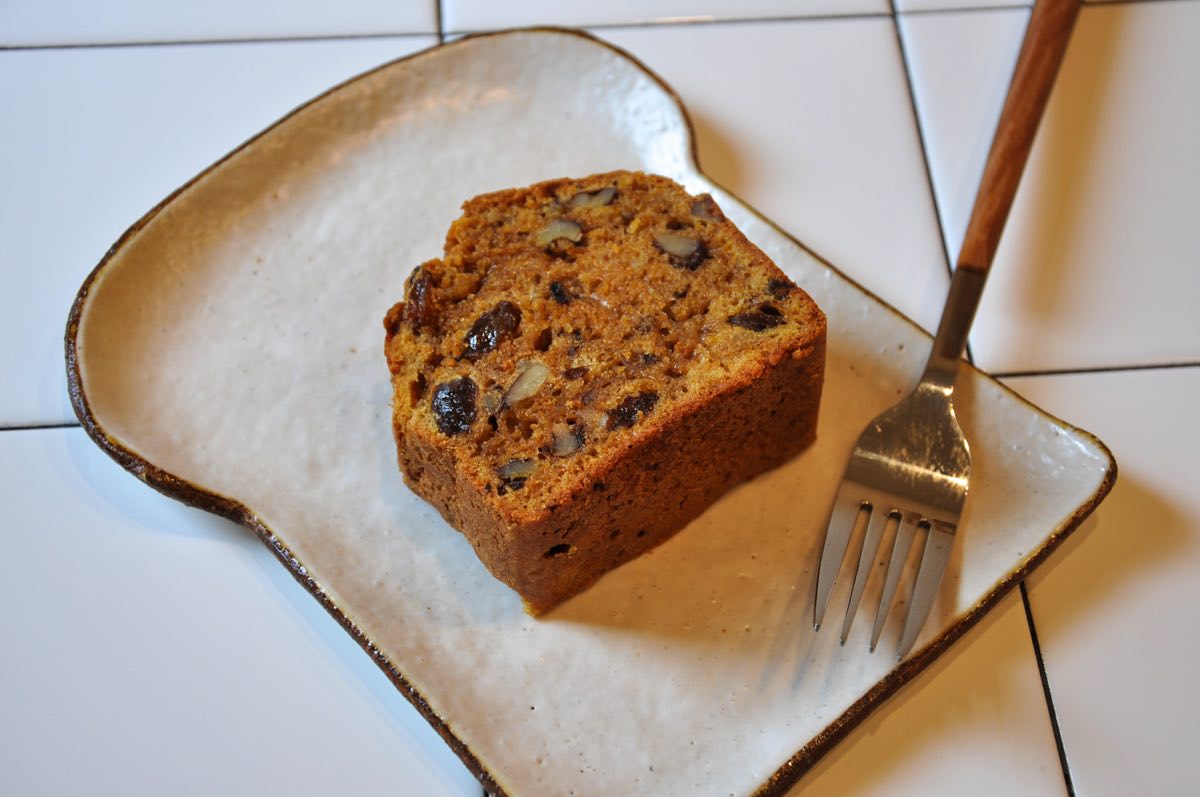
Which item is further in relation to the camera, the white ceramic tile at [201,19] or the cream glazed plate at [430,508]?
the white ceramic tile at [201,19]

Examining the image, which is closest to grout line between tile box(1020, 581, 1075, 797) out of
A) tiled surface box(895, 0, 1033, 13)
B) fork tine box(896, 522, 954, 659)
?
fork tine box(896, 522, 954, 659)

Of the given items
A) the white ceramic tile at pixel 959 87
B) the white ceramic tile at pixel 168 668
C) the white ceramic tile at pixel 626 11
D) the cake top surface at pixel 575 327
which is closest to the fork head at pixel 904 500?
the cake top surface at pixel 575 327

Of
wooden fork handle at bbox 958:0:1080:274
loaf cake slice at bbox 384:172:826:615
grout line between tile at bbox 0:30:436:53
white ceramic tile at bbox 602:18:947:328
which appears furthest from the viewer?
grout line between tile at bbox 0:30:436:53

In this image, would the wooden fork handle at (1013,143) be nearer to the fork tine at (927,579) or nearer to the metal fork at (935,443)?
the metal fork at (935,443)

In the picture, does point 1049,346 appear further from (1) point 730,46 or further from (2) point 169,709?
(2) point 169,709

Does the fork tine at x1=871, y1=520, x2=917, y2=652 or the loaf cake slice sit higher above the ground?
the loaf cake slice

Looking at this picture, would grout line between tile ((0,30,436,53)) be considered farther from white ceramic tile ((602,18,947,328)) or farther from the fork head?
the fork head

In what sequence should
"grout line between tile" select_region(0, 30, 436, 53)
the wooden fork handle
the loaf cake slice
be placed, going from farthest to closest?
1. "grout line between tile" select_region(0, 30, 436, 53)
2. the wooden fork handle
3. the loaf cake slice

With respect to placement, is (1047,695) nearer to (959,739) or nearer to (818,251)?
(959,739)

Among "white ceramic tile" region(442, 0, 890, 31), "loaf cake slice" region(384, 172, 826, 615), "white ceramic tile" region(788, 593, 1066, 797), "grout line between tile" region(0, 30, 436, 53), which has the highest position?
"white ceramic tile" region(442, 0, 890, 31)

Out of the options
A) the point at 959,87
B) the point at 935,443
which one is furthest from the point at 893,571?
the point at 959,87
